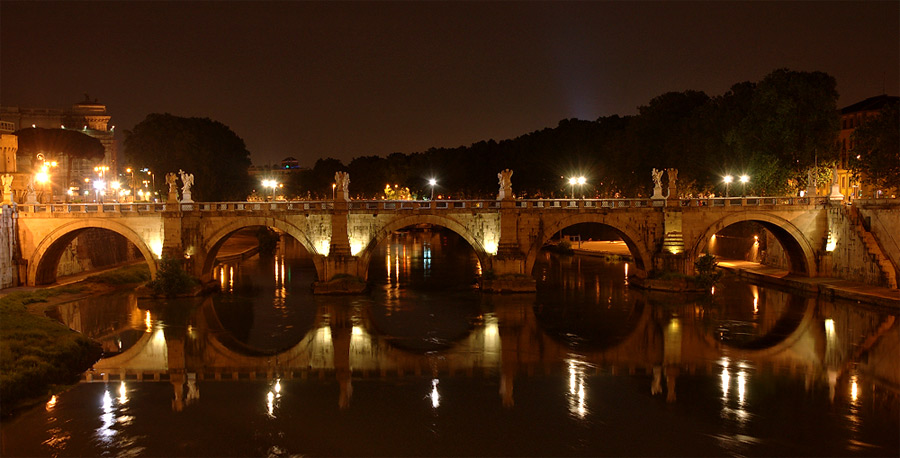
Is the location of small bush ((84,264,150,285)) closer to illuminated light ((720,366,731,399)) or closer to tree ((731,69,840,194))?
illuminated light ((720,366,731,399))

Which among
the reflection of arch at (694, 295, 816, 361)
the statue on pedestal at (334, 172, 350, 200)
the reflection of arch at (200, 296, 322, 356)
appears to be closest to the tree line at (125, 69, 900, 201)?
the reflection of arch at (694, 295, 816, 361)

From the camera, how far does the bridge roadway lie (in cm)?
4434

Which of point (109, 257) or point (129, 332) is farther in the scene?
point (109, 257)

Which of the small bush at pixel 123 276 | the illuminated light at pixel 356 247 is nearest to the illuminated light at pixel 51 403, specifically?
the illuminated light at pixel 356 247

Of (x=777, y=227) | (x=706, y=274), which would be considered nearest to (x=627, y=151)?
(x=777, y=227)

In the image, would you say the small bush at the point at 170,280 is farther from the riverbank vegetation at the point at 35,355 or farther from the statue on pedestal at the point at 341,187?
the statue on pedestal at the point at 341,187

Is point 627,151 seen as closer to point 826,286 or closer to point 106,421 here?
point 826,286

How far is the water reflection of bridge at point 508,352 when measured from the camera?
28031mm

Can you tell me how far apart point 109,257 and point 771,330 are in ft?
163

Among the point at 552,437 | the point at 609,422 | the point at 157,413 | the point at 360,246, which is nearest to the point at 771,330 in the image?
the point at 609,422

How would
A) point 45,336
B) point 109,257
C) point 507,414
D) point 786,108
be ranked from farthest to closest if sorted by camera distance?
1. point 109,257
2. point 786,108
3. point 45,336
4. point 507,414

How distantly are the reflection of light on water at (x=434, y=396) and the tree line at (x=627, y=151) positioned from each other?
1400 inches

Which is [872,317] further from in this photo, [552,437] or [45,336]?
[45,336]

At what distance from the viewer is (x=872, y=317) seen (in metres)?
36.2
